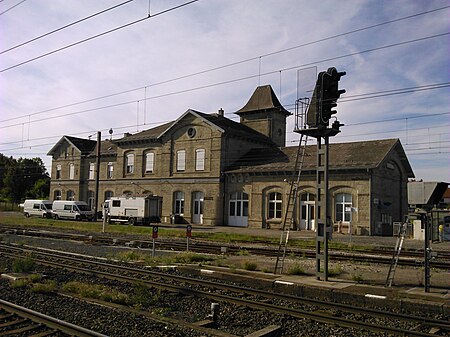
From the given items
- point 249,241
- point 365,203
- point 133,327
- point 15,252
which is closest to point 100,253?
point 15,252

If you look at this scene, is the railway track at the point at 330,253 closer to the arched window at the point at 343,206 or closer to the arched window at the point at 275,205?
the arched window at the point at 343,206

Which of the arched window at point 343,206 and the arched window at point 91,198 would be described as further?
the arched window at point 91,198

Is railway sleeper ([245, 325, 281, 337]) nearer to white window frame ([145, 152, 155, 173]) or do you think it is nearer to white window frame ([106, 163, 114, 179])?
white window frame ([145, 152, 155, 173])

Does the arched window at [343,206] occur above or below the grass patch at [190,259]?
above

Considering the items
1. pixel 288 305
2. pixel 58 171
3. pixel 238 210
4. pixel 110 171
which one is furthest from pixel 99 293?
pixel 58 171

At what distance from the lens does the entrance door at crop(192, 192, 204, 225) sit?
41781 millimetres

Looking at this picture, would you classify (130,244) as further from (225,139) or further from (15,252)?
(225,139)

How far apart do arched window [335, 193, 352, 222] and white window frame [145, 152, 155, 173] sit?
20.6 metres

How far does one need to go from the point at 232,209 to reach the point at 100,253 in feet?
72.5

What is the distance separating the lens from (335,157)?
35.6 metres

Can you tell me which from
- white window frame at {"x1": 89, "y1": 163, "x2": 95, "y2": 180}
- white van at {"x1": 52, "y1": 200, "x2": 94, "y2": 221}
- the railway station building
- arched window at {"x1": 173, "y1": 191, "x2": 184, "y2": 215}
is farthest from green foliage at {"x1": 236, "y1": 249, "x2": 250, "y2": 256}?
white window frame at {"x1": 89, "y1": 163, "x2": 95, "y2": 180}

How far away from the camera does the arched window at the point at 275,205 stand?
37.0 metres

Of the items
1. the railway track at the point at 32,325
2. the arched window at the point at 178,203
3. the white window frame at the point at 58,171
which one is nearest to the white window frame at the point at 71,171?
the white window frame at the point at 58,171

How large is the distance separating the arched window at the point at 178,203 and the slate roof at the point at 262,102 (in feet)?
45.5
